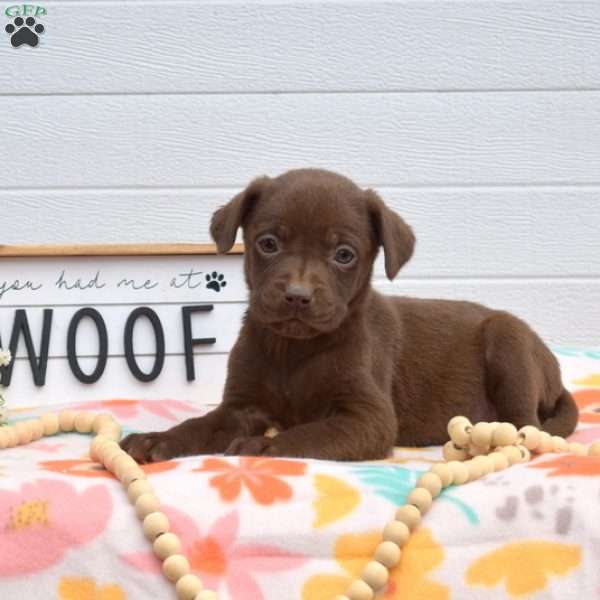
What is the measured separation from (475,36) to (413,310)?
1.52 metres

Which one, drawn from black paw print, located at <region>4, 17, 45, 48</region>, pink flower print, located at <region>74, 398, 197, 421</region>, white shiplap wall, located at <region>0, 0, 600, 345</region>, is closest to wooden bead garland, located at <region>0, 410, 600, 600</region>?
pink flower print, located at <region>74, 398, 197, 421</region>

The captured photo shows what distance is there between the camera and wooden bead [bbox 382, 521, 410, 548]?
1.62 metres

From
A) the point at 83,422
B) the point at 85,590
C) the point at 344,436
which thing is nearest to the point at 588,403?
the point at 344,436

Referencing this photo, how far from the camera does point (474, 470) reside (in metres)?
1.84

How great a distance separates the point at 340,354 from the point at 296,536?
814mm

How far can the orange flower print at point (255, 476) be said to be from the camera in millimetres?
1725

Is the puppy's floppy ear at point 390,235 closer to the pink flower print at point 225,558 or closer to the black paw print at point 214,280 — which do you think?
the pink flower print at point 225,558

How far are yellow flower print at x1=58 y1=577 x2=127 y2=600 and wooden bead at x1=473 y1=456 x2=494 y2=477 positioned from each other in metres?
0.78

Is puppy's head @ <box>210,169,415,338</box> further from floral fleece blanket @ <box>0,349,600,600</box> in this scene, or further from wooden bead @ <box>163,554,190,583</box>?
wooden bead @ <box>163,554,190,583</box>

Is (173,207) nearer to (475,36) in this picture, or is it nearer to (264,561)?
(475,36)

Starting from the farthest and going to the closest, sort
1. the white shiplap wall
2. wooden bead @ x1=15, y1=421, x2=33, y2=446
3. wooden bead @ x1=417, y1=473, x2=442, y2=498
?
the white shiplap wall, wooden bead @ x1=15, y1=421, x2=33, y2=446, wooden bead @ x1=417, y1=473, x2=442, y2=498

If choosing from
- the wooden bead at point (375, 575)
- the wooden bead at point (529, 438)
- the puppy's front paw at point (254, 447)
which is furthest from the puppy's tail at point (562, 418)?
the wooden bead at point (375, 575)

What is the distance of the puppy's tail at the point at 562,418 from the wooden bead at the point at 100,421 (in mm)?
1302

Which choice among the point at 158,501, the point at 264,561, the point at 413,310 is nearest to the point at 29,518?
the point at 158,501
